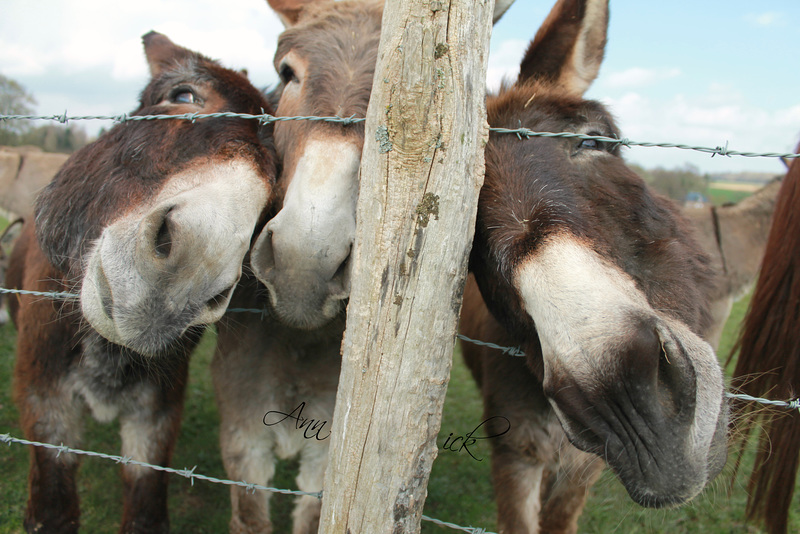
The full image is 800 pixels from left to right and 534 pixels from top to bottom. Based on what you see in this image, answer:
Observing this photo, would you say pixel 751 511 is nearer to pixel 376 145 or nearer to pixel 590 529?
pixel 590 529

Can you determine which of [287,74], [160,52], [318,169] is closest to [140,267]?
[318,169]

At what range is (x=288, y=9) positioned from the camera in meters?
2.93

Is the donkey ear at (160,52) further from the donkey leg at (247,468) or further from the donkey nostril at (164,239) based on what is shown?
the donkey leg at (247,468)

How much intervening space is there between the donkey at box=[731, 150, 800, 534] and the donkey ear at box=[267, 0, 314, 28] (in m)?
2.69

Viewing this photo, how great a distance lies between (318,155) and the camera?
5.81 ft

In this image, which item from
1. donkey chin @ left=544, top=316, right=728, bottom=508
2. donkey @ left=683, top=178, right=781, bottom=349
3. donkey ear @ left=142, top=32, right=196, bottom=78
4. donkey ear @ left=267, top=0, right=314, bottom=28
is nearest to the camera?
donkey chin @ left=544, top=316, right=728, bottom=508

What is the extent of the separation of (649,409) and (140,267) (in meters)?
1.48

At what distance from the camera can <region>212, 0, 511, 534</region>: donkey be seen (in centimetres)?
166

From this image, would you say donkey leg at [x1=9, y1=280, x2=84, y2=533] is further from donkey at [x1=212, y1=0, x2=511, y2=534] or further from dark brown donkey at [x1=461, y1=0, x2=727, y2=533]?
dark brown donkey at [x1=461, y1=0, x2=727, y2=533]

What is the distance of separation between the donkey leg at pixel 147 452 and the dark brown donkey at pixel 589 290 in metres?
1.84

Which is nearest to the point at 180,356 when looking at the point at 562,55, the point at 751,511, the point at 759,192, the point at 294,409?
the point at 294,409

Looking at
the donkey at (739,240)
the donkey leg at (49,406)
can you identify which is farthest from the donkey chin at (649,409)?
the donkey at (739,240)

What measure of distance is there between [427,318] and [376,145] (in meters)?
0.50
